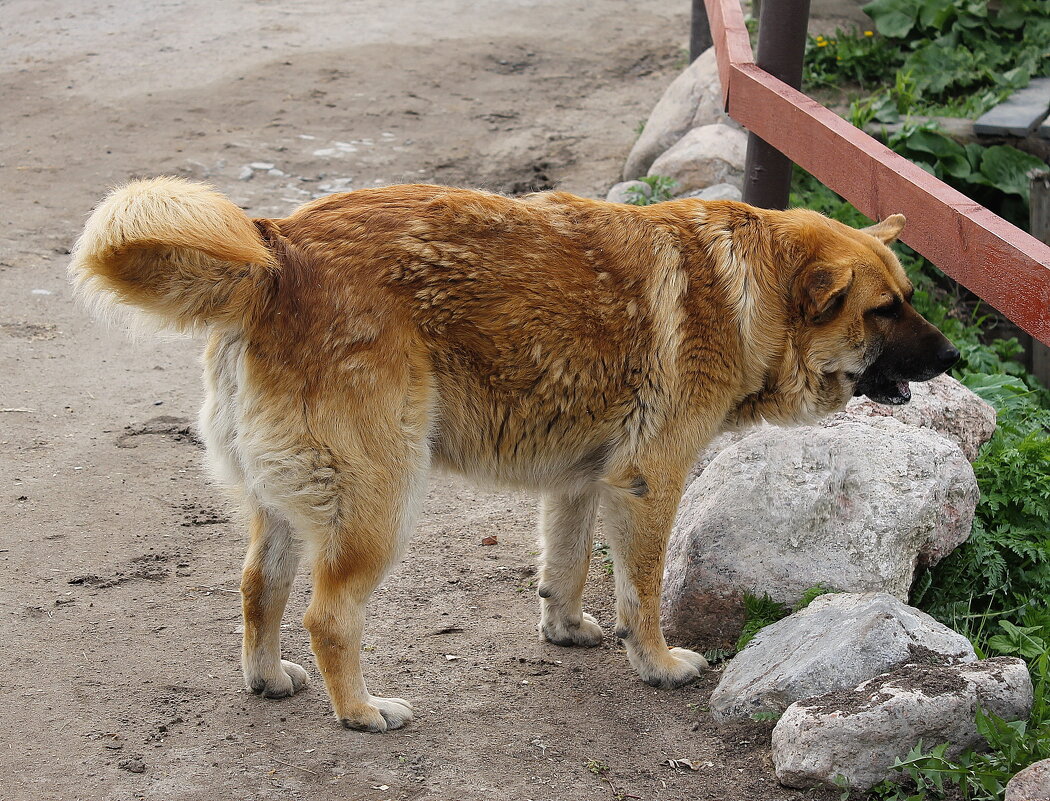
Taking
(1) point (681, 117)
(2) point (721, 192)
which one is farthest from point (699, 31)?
(2) point (721, 192)

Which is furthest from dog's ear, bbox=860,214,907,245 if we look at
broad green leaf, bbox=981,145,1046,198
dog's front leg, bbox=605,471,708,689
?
broad green leaf, bbox=981,145,1046,198

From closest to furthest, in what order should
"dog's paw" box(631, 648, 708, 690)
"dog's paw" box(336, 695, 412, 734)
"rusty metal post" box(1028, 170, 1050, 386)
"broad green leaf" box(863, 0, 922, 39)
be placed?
1. "dog's paw" box(336, 695, 412, 734)
2. "dog's paw" box(631, 648, 708, 690)
3. "rusty metal post" box(1028, 170, 1050, 386)
4. "broad green leaf" box(863, 0, 922, 39)

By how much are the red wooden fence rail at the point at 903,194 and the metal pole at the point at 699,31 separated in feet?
13.9

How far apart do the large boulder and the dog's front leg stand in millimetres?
255

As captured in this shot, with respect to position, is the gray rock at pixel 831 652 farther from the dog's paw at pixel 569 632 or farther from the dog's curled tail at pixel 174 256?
the dog's curled tail at pixel 174 256

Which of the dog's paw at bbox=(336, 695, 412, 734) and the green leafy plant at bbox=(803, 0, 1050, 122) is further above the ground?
the green leafy plant at bbox=(803, 0, 1050, 122)

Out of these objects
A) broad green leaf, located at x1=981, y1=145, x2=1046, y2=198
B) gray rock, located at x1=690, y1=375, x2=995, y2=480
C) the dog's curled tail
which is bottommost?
gray rock, located at x1=690, y1=375, x2=995, y2=480

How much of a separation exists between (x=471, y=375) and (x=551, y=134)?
6.53 m

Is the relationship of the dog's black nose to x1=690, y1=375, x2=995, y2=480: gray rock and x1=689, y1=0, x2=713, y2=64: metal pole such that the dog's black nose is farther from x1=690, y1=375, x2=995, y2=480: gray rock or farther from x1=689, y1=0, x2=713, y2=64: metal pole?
x1=689, y1=0, x2=713, y2=64: metal pole

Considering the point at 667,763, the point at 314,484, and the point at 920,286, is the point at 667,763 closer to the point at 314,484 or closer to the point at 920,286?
the point at 314,484

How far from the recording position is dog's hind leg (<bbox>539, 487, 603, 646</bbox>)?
4355 mm

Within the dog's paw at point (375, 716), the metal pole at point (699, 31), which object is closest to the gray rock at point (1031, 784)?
the dog's paw at point (375, 716)

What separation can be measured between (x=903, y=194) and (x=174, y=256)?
286 cm

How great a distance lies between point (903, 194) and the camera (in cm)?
447
